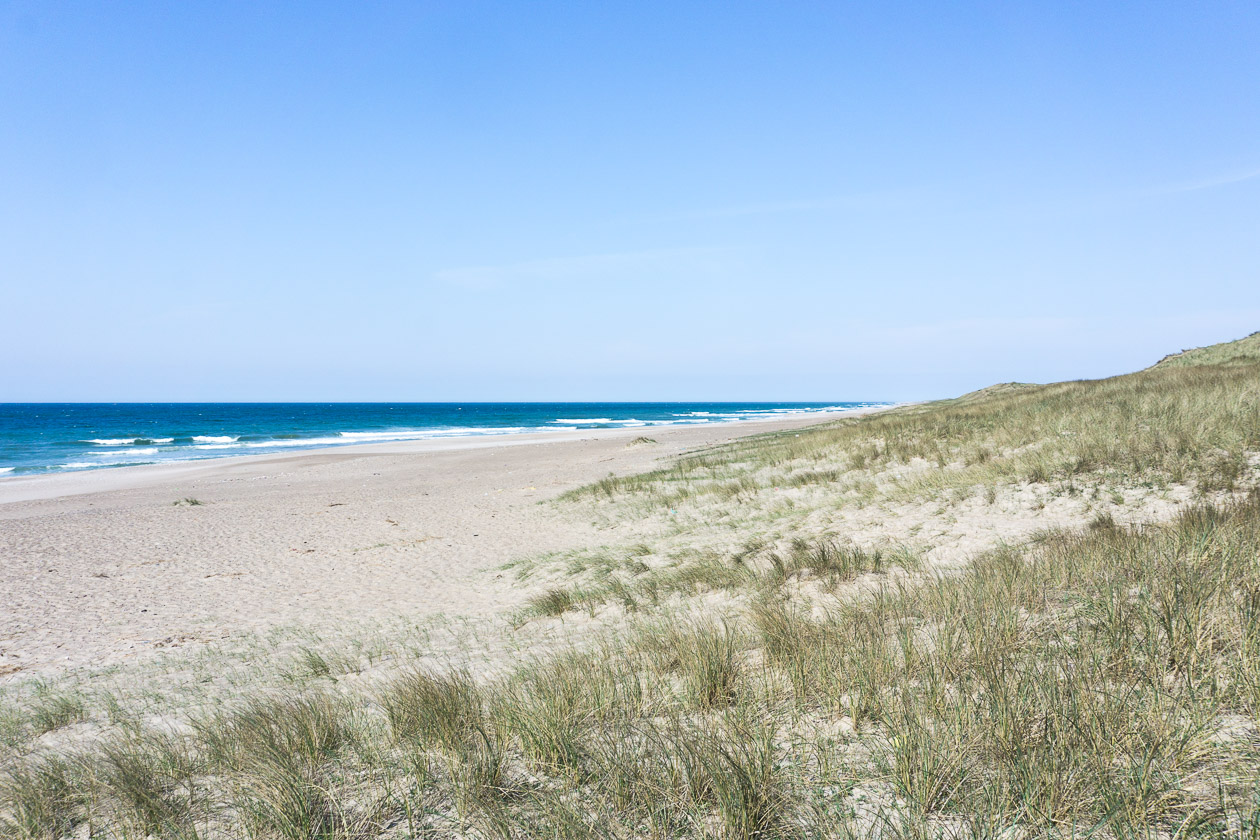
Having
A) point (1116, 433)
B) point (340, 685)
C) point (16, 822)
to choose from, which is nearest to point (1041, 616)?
point (340, 685)

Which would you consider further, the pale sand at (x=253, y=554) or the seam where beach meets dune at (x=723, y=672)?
the pale sand at (x=253, y=554)

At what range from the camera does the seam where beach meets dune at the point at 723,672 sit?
105 inches

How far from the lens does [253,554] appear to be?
12.4 meters

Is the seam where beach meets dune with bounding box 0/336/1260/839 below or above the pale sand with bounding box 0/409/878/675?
above

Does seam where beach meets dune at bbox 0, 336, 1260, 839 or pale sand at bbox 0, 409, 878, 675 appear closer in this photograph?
seam where beach meets dune at bbox 0, 336, 1260, 839

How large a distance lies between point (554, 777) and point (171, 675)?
542 cm

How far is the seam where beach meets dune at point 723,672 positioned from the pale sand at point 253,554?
0.34ft

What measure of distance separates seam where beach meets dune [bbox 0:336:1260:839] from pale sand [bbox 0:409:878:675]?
4.1 inches

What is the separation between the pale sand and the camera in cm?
828

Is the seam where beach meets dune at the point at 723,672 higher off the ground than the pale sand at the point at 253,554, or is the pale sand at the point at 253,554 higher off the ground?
the seam where beach meets dune at the point at 723,672

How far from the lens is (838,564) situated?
7.27m

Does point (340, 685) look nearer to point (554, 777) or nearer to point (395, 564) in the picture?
point (554, 777)

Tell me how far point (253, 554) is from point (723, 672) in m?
11.7

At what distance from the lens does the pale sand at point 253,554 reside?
8281mm
